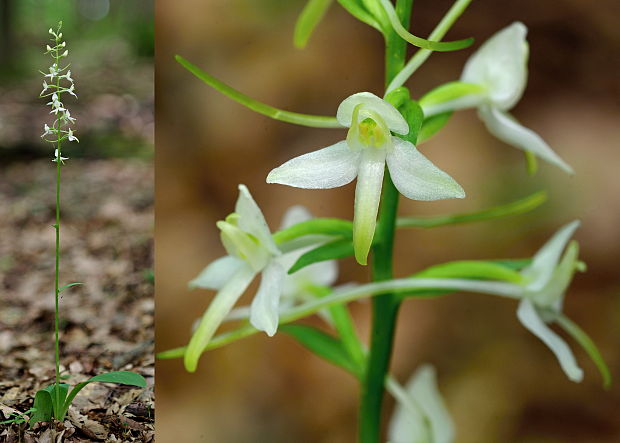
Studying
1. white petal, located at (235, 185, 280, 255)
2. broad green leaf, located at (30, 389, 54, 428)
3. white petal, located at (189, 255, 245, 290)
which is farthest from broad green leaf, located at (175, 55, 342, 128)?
broad green leaf, located at (30, 389, 54, 428)

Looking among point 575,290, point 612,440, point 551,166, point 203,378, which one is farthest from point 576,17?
point 203,378

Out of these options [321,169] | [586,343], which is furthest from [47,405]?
[586,343]

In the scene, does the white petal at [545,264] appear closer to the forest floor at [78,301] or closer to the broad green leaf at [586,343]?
the broad green leaf at [586,343]

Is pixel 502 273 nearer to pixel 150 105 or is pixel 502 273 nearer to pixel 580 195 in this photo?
pixel 150 105

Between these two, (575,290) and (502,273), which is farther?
(575,290)

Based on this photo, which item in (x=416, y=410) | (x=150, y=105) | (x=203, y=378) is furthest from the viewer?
(x=203, y=378)

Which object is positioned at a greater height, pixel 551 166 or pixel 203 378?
pixel 551 166

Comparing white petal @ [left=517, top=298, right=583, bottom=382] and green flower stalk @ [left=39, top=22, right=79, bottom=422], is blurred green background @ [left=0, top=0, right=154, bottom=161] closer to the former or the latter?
green flower stalk @ [left=39, top=22, right=79, bottom=422]

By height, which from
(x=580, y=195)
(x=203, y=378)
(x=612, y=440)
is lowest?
(x=612, y=440)
